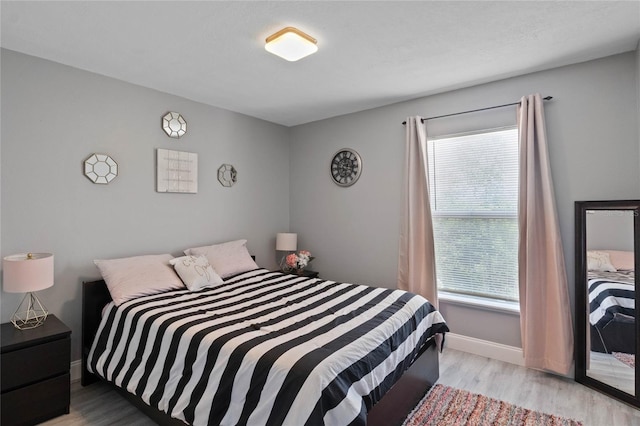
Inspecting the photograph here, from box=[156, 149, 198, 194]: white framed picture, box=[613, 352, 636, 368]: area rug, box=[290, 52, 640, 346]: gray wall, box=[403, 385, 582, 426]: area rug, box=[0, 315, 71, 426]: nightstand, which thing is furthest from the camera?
box=[156, 149, 198, 194]: white framed picture

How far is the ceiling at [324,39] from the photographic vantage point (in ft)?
6.28

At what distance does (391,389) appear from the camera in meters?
1.87

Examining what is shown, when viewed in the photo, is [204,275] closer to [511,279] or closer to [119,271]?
[119,271]

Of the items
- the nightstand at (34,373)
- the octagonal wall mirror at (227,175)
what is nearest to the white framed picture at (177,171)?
the octagonal wall mirror at (227,175)

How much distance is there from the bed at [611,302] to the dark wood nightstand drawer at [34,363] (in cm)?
391

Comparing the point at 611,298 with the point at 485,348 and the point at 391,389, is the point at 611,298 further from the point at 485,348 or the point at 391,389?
the point at 391,389

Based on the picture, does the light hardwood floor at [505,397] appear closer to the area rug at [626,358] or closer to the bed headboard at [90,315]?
the bed headboard at [90,315]

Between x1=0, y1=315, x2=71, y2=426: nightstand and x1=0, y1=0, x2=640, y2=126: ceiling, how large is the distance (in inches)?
79.5

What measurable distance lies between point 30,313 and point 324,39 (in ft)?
9.82

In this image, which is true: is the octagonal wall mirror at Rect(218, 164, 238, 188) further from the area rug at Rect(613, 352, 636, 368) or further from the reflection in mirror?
the area rug at Rect(613, 352, 636, 368)

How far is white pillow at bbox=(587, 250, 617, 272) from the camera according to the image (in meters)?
2.44

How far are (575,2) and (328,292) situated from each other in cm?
257

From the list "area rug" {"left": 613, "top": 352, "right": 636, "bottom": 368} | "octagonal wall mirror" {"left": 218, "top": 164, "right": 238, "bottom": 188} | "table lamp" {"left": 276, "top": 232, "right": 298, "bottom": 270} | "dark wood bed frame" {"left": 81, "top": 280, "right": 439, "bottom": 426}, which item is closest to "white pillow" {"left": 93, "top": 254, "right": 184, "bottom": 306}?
"dark wood bed frame" {"left": 81, "top": 280, "right": 439, "bottom": 426}

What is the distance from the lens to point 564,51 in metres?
2.46
